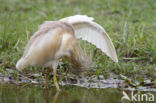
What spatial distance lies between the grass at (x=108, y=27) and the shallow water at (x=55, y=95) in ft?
2.08

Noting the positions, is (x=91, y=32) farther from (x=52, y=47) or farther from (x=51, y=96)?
(x=51, y=96)

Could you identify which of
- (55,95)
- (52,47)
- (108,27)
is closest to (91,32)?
(52,47)

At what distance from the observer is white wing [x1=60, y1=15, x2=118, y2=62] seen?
5770 millimetres

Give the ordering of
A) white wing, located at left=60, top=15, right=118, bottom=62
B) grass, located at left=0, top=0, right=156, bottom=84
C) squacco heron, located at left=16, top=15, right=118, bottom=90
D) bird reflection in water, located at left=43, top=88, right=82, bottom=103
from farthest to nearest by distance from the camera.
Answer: grass, located at left=0, top=0, right=156, bottom=84 → white wing, located at left=60, top=15, right=118, bottom=62 → squacco heron, located at left=16, top=15, right=118, bottom=90 → bird reflection in water, located at left=43, top=88, right=82, bottom=103

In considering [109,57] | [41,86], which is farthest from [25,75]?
[109,57]

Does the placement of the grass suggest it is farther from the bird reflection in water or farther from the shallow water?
the bird reflection in water

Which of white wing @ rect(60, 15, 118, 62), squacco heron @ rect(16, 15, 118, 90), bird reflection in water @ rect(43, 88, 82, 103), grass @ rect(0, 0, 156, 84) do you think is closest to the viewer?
bird reflection in water @ rect(43, 88, 82, 103)

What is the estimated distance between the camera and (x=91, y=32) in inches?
237

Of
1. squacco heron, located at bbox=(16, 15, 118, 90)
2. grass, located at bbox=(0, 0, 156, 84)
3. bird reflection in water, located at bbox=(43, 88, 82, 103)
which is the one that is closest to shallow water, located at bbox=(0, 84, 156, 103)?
bird reflection in water, located at bbox=(43, 88, 82, 103)

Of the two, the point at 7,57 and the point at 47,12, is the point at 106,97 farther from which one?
the point at 47,12

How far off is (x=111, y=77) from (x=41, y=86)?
4.12 ft

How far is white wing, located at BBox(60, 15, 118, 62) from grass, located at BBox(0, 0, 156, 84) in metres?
0.43

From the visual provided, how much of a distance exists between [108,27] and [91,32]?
6.33 ft

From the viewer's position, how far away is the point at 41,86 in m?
5.72
